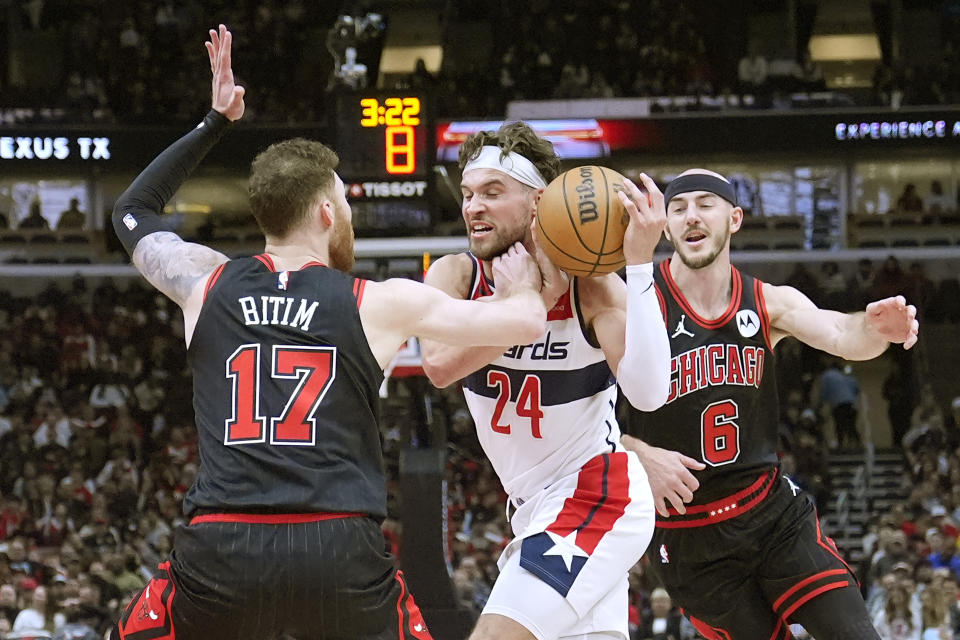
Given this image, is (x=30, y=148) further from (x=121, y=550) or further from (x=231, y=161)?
(x=121, y=550)

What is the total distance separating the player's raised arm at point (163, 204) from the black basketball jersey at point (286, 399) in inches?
9.3

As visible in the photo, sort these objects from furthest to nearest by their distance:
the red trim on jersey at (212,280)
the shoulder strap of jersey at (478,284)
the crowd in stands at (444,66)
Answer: the crowd in stands at (444,66) → the shoulder strap of jersey at (478,284) → the red trim on jersey at (212,280)

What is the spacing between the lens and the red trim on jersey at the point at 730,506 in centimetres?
585

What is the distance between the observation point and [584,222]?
15.6 ft

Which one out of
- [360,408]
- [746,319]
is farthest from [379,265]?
[360,408]

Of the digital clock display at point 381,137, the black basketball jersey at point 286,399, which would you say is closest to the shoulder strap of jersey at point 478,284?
the black basketball jersey at point 286,399

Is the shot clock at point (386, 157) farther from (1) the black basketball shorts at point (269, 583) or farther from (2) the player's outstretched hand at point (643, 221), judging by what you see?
(1) the black basketball shorts at point (269, 583)

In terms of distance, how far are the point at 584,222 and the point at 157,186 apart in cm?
157

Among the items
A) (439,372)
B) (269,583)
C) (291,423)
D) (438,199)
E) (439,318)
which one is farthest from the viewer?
(438,199)

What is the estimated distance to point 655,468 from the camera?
5512 mm

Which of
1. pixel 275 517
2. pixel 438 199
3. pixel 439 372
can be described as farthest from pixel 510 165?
pixel 438 199

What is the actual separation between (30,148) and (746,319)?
1702 centimetres

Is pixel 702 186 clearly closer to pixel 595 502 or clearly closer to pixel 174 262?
pixel 595 502

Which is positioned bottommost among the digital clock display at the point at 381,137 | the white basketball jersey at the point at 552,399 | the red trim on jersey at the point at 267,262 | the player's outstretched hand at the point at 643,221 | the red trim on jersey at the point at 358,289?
the white basketball jersey at the point at 552,399
